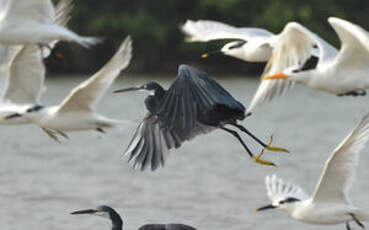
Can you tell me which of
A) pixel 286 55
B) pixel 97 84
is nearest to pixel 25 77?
pixel 97 84

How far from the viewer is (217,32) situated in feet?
33.0

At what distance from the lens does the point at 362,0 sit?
106 feet

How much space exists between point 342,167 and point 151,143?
1423 millimetres

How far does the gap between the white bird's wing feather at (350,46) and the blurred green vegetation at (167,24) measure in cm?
2085

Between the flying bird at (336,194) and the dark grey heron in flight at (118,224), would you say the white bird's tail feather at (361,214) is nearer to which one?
the flying bird at (336,194)

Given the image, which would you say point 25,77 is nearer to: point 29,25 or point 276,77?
point 29,25

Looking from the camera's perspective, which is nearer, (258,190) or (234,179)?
(258,190)

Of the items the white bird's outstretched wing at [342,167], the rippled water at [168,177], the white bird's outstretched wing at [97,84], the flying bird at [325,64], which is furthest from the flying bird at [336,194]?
the white bird's outstretched wing at [97,84]

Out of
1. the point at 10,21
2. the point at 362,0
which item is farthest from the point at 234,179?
the point at 362,0

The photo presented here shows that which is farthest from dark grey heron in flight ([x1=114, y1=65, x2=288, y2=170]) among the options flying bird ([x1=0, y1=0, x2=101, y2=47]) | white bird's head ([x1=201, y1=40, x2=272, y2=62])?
white bird's head ([x1=201, y1=40, x2=272, y2=62])

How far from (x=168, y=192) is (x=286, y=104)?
10020 mm

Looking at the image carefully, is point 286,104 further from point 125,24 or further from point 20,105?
point 20,105

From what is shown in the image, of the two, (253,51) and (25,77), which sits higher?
(253,51)

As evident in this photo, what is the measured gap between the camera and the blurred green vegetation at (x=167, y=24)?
30047mm
